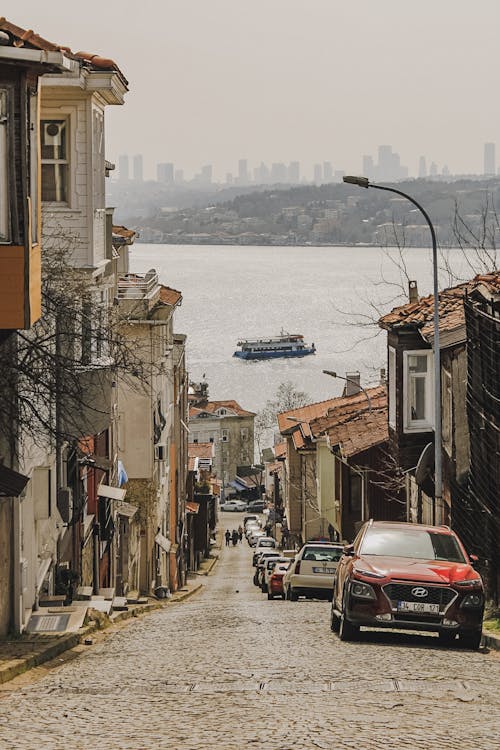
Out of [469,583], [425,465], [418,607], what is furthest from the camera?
[425,465]

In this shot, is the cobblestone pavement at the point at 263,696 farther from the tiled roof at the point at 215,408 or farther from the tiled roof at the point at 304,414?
the tiled roof at the point at 215,408

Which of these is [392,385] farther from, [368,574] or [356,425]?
[356,425]

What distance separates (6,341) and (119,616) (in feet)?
28.1

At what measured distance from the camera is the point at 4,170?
14641 mm

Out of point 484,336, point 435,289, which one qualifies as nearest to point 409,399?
point 435,289

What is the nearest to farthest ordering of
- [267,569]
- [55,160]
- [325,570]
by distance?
[55,160]
[325,570]
[267,569]

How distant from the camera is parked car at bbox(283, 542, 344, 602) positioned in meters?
29.0

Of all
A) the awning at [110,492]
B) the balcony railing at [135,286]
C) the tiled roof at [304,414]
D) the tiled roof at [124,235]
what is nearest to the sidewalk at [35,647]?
the awning at [110,492]

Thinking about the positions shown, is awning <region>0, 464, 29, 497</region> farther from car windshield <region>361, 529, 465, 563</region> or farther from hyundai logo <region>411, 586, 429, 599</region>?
hyundai logo <region>411, 586, 429, 599</region>

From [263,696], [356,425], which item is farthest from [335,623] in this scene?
[356,425]

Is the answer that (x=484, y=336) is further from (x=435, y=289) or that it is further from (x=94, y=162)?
(x=94, y=162)

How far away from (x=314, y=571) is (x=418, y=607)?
13.8 metres

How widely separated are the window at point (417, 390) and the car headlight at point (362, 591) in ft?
43.4

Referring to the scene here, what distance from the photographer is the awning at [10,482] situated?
16.6 m
